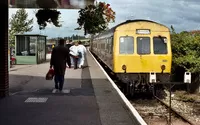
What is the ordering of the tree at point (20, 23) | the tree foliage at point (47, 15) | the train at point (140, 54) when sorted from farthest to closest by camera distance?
the tree at point (20, 23), the tree foliage at point (47, 15), the train at point (140, 54)

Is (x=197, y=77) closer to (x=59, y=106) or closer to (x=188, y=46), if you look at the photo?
(x=188, y=46)

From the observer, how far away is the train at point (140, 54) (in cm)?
1786

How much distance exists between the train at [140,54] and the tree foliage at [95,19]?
32.6m

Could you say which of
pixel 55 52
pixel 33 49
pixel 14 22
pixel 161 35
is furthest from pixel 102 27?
pixel 55 52

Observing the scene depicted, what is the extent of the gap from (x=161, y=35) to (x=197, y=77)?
22.5 feet

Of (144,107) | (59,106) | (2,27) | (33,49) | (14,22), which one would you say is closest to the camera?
(59,106)

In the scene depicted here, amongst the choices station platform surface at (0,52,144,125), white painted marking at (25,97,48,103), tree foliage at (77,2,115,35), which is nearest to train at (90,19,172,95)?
station platform surface at (0,52,144,125)

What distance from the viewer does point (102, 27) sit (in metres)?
57.4

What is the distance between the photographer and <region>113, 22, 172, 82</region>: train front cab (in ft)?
58.6

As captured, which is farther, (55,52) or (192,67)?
(192,67)

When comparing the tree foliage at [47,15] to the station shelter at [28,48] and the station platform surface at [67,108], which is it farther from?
the station platform surface at [67,108]

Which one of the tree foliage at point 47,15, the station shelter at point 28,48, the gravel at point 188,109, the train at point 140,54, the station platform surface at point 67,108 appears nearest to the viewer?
the station platform surface at point 67,108

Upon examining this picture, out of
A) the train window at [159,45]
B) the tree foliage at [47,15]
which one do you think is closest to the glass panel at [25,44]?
the tree foliage at [47,15]

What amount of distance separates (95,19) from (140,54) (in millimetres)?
35359
